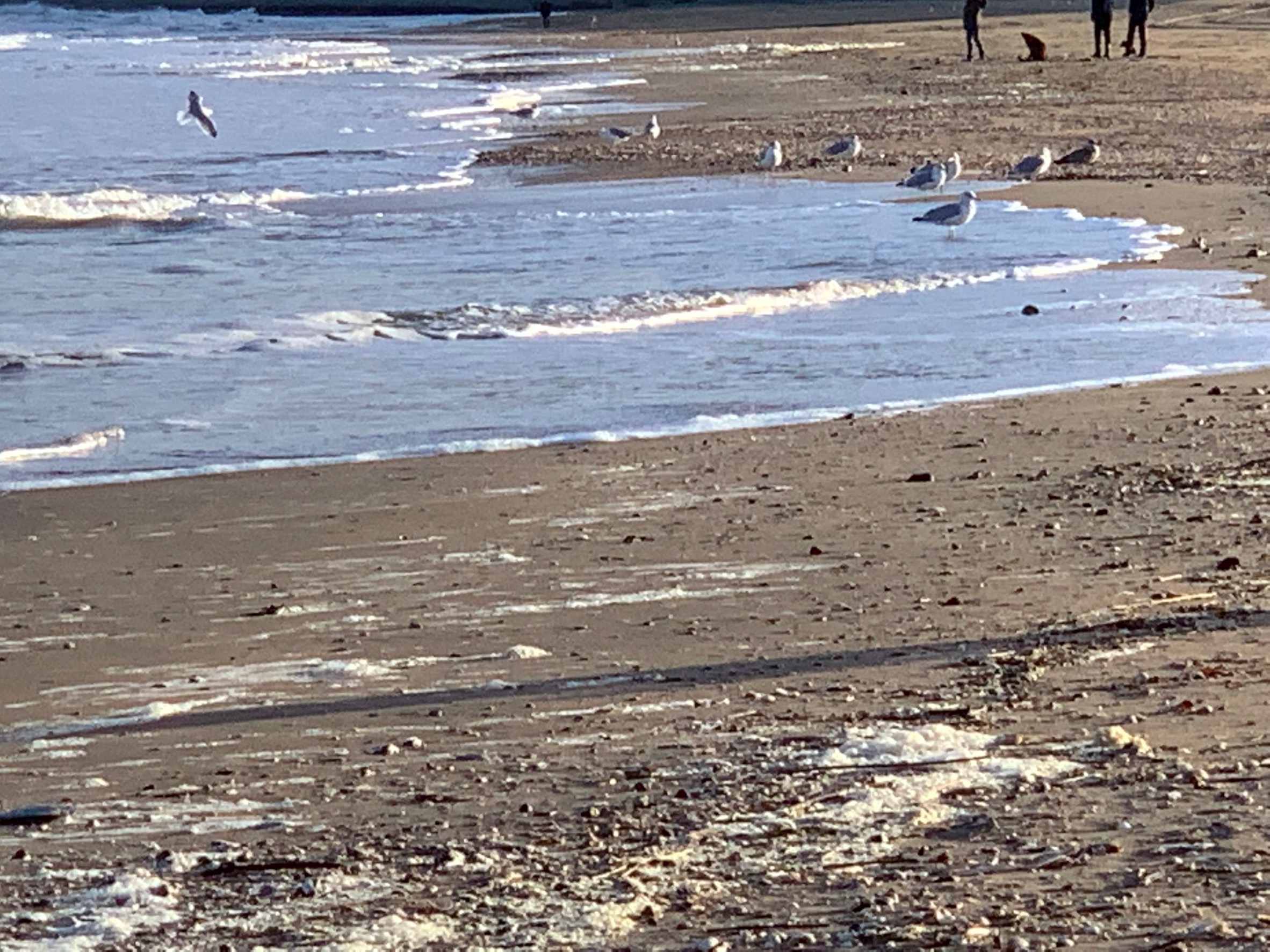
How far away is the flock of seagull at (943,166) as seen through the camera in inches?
630

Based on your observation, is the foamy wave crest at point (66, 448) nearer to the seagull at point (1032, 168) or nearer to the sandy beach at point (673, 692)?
the sandy beach at point (673, 692)

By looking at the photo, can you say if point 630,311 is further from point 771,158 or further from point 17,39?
point 17,39

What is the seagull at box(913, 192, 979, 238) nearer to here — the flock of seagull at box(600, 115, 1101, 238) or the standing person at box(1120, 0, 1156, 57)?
the flock of seagull at box(600, 115, 1101, 238)

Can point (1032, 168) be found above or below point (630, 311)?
above

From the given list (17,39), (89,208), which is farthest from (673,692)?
(17,39)

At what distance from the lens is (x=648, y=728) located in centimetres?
467

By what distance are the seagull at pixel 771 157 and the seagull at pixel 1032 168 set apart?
118 inches

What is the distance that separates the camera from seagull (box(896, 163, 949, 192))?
59.8ft

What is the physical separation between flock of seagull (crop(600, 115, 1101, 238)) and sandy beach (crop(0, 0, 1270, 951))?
6747 mm

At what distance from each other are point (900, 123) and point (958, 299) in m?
14.7

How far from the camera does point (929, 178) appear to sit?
60.1 ft

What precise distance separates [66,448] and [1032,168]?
1245cm

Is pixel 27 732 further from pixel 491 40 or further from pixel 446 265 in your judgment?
pixel 491 40

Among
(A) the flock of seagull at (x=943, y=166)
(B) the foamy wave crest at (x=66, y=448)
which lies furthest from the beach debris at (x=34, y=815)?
(A) the flock of seagull at (x=943, y=166)
